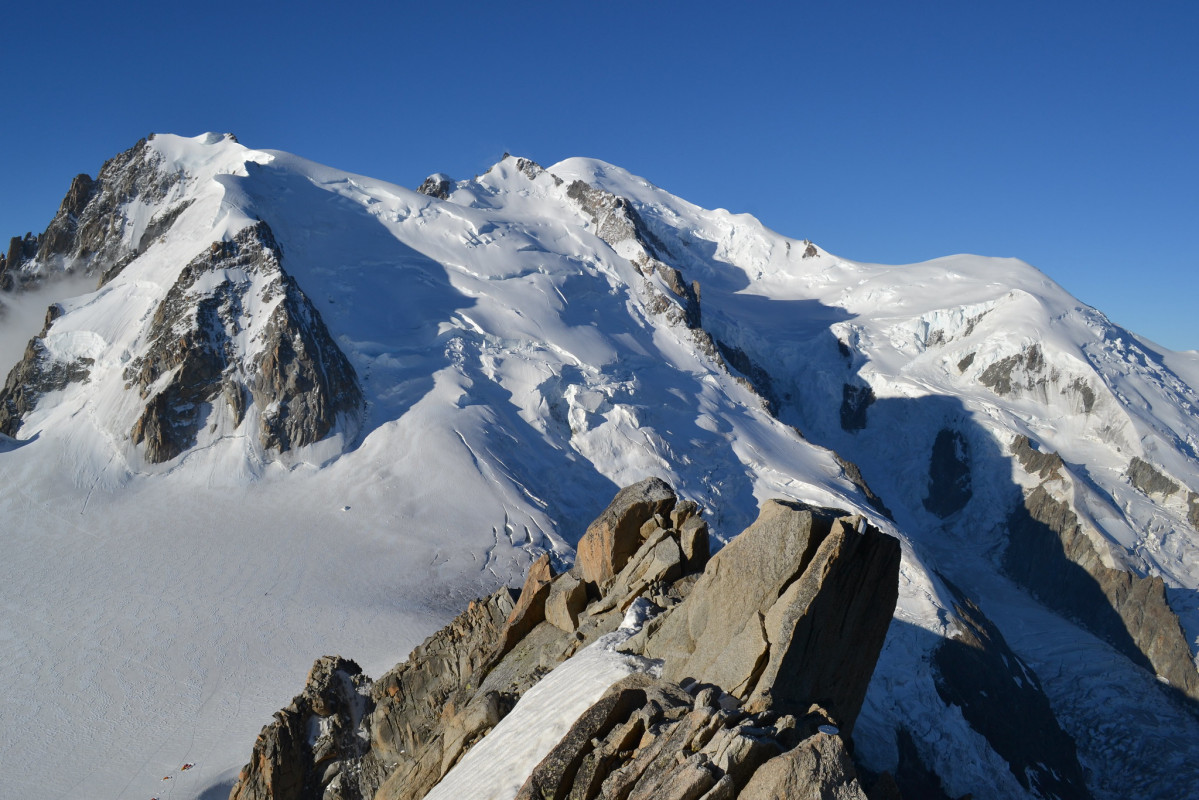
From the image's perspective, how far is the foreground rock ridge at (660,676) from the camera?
412 inches

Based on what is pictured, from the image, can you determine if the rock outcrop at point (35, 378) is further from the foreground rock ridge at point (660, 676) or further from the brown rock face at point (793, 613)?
the brown rock face at point (793, 613)

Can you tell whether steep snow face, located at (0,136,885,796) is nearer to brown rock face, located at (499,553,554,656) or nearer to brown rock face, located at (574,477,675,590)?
brown rock face, located at (499,553,554,656)

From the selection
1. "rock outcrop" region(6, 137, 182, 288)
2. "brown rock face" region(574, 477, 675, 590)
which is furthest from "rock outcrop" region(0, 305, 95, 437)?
"brown rock face" region(574, 477, 675, 590)

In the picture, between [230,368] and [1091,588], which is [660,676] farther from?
[1091,588]

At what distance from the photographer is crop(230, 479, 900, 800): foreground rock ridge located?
10461mm

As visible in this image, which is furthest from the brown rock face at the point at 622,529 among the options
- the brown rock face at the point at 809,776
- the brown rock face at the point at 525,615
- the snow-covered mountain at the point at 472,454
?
the snow-covered mountain at the point at 472,454

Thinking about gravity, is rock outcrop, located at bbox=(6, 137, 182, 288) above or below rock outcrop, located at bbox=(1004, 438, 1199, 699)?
above

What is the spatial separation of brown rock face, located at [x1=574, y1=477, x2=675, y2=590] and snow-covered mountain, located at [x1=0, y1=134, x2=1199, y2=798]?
11.4 metres

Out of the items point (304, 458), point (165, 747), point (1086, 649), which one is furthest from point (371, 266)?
point (1086, 649)

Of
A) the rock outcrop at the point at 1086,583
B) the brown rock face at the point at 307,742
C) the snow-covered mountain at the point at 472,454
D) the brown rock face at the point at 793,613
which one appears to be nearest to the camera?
the brown rock face at the point at 793,613

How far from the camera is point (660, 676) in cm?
1398

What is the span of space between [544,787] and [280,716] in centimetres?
1344

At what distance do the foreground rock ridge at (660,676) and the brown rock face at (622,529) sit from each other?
0.16ft

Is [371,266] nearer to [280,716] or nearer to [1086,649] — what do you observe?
[280,716]
